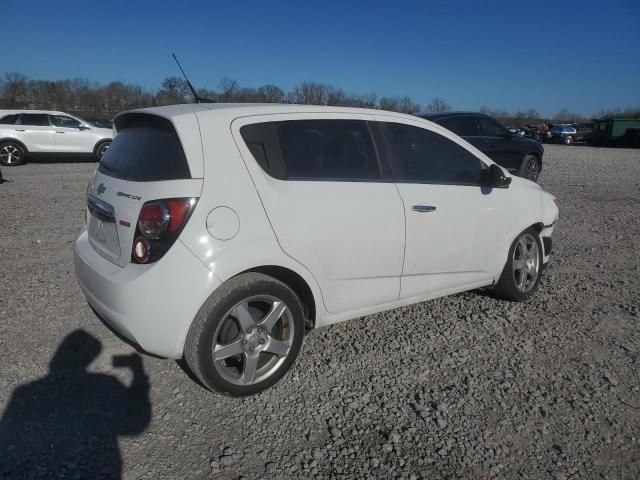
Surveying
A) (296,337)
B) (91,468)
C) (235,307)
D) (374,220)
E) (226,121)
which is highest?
(226,121)

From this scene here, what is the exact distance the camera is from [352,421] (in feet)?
8.39

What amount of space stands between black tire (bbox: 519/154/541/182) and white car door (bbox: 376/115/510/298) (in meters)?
8.14

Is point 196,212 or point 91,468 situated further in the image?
point 196,212

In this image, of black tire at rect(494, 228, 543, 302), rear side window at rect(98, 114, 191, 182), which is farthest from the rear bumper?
black tire at rect(494, 228, 543, 302)

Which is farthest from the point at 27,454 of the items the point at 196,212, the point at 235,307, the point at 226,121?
the point at 226,121

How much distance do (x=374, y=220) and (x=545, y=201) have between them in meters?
A: 2.16

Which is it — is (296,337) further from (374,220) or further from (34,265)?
(34,265)

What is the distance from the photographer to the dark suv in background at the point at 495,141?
Result: 31.9 feet

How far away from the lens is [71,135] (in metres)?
14.7

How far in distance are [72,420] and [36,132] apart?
570 inches

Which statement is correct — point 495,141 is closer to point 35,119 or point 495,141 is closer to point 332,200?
point 332,200

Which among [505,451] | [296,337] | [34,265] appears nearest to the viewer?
[505,451]

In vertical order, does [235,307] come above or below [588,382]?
above

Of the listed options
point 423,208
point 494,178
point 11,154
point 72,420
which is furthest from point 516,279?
point 11,154
